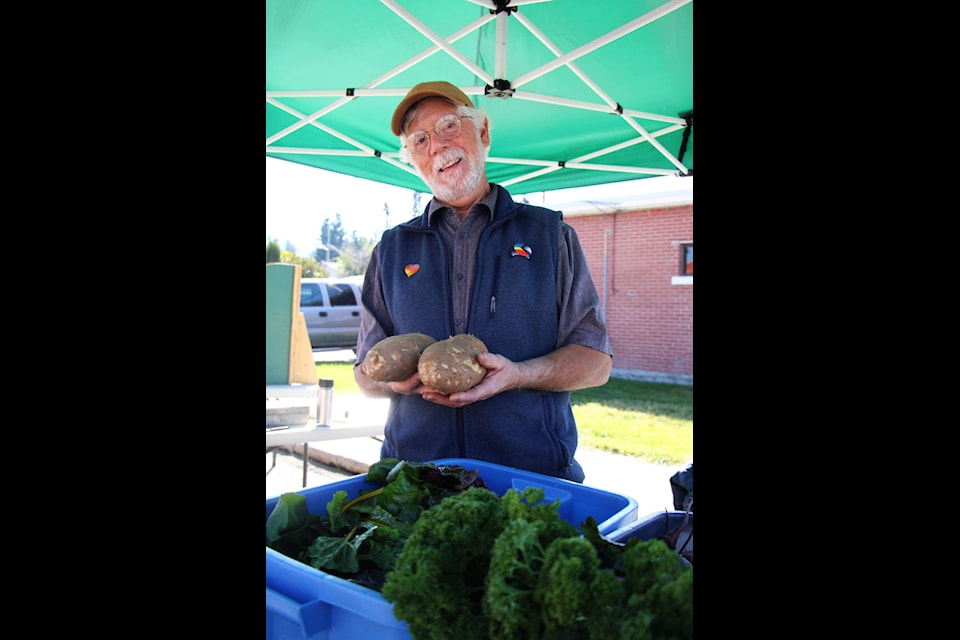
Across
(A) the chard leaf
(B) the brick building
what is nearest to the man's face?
(A) the chard leaf

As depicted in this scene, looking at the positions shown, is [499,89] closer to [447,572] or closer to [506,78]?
[506,78]

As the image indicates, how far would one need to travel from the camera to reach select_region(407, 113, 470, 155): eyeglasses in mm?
1987

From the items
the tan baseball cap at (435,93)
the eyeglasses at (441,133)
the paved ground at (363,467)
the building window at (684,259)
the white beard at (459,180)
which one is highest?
the building window at (684,259)

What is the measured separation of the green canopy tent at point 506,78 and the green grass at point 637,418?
1821mm

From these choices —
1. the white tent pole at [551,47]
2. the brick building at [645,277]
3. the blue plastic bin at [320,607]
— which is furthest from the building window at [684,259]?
the blue plastic bin at [320,607]

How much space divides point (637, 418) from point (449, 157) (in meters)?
6.36

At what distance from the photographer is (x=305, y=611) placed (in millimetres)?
835

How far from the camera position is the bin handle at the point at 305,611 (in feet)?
2.73

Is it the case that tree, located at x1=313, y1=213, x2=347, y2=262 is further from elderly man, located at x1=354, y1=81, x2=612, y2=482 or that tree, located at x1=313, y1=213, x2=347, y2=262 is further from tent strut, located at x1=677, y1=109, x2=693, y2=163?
elderly man, located at x1=354, y1=81, x2=612, y2=482

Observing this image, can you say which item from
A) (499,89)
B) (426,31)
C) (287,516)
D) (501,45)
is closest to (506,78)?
(499,89)

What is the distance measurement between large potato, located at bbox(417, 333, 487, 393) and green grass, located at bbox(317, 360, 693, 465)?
3145mm

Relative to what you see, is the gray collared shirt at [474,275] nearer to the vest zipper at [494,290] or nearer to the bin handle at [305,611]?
the vest zipper at [494,290]
